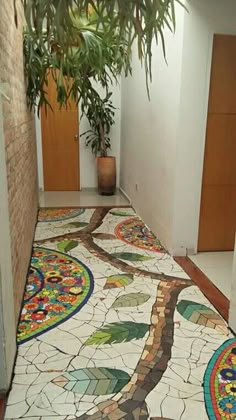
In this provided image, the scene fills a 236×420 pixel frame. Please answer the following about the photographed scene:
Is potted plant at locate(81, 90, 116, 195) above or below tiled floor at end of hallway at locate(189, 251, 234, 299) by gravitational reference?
above

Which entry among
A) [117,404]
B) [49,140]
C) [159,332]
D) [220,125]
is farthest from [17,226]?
[49,140]

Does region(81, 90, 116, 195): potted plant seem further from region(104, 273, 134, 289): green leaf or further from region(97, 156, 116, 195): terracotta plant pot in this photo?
region(104, 273, 134, 289): green leaf

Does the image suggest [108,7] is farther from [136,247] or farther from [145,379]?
[136,247]

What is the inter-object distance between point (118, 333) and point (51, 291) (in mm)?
747

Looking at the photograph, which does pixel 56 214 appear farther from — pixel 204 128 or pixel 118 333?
pixel 118 333

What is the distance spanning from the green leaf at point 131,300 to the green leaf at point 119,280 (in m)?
0.18

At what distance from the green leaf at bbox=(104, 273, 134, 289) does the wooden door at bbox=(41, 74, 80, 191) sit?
3900mm

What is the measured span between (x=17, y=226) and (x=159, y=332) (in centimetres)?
122

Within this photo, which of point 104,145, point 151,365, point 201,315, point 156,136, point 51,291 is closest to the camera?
point 151,365

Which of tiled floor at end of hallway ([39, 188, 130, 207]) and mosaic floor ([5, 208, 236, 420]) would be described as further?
tiled floor at end of hallway ([39, 188, 130, 207])

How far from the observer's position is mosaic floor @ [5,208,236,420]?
1.74 m

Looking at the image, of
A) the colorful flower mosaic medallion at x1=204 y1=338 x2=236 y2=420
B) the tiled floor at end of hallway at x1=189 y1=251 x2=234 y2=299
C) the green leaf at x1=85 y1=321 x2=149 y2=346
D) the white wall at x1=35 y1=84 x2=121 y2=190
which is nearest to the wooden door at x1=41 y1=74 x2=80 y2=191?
the white wall at x1=35 y1=84 x2=121 y2=190

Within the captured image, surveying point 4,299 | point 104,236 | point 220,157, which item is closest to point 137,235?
point 104,236

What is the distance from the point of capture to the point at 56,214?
499cm
